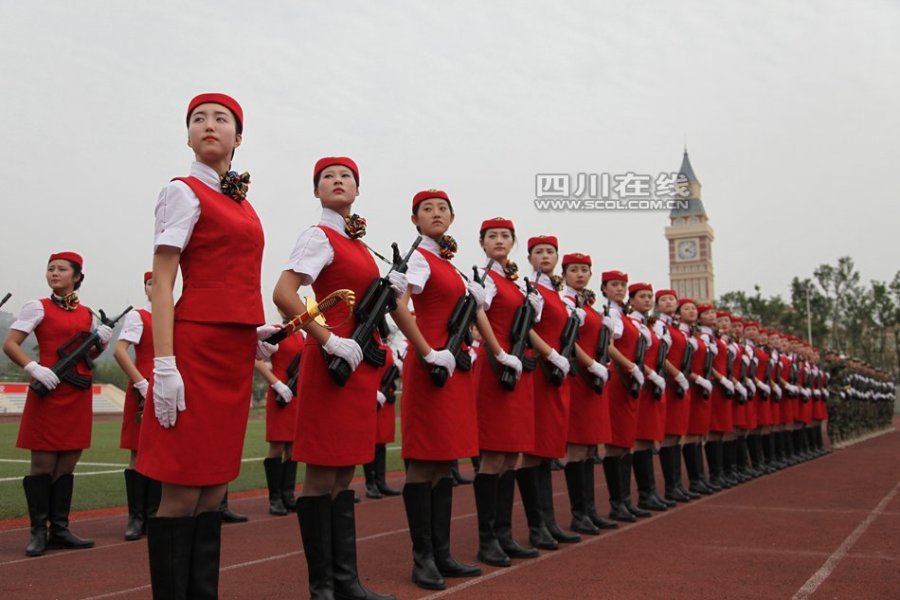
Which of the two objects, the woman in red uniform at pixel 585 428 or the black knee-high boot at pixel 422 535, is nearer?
the black knee-high boot at pixel 422 535

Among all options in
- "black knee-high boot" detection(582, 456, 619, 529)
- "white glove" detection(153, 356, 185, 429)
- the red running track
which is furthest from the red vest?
"black knee-high boot" detection(582, 456, 619, 529)

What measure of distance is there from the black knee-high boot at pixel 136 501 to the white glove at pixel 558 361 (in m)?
3.49

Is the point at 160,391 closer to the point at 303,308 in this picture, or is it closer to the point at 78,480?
the point at 303,308

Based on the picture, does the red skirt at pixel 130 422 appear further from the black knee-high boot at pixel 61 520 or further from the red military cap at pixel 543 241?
the red military cap at pixel 543 241

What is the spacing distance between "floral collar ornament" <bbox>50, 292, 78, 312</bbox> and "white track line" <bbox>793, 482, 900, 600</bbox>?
214 inches

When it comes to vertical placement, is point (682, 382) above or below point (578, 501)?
above

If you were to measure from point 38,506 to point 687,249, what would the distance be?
359 ft

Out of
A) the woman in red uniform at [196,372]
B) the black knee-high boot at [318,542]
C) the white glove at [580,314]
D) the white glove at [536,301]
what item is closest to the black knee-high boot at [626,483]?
the white glove at [580,314]

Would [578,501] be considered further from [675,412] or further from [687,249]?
[687,249]

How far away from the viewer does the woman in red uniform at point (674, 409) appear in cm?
830

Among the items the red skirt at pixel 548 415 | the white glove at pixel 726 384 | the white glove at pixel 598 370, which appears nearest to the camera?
the red skirt at pixel 548 415

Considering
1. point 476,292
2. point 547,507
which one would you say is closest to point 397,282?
point 476,292

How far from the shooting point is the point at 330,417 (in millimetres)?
3910

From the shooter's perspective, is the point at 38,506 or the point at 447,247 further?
the point at 38,506
